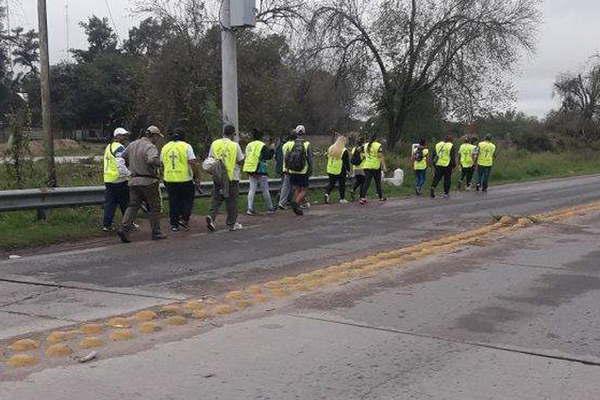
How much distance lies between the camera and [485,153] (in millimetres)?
22422

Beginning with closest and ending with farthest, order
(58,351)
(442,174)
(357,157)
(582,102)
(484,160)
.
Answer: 1. (58,351)
2. (357,157)
3. (442,174)
4. (484,160)
5. (582,102)

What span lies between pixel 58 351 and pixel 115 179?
6.81 meters

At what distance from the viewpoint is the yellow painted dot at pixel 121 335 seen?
5834mm

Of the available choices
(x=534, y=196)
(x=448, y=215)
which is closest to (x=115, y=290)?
(x=448, y=215)

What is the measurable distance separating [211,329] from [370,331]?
1.33 metres

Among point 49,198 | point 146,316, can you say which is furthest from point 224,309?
point 49,198

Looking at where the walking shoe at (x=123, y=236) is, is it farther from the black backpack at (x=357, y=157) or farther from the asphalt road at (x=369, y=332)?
the black backpack at (x=357, y=157)

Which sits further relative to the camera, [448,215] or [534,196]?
[534,196]

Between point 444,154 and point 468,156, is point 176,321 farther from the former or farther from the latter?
point 468,156

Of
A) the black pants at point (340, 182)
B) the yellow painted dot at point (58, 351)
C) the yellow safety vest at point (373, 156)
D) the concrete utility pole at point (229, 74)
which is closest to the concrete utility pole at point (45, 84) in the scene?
the concrete utility pole at point (229, 74)

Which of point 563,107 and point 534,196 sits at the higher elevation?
point 563,107

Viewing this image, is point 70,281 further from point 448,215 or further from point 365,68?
point 365,68

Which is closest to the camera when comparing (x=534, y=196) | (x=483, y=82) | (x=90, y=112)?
(x=534, y=196)

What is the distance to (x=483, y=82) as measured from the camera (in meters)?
36.1
